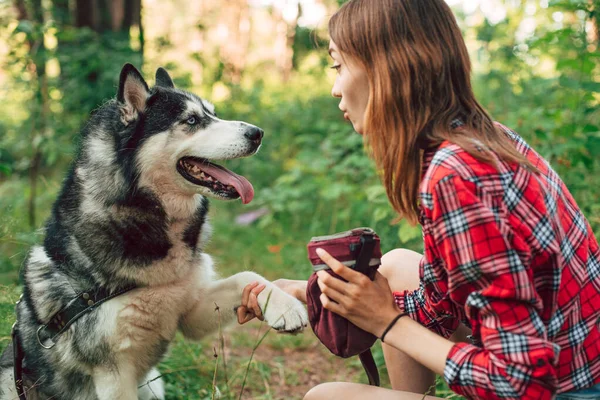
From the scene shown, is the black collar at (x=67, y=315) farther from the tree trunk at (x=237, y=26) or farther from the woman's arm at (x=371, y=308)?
the tree trunk at (x=237, y=26)

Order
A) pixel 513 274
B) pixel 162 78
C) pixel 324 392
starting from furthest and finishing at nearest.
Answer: pixel 162 78
pixel 324 392
pixel 513 274

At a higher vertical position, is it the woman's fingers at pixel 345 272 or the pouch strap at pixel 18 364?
the woman's fingers at pixel 345 272

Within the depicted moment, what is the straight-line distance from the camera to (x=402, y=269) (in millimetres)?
2076

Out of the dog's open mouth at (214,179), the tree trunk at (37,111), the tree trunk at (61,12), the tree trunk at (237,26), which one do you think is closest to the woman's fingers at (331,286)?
the dog's open mouth at (214,179)

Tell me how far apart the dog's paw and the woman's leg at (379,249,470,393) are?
363 mm

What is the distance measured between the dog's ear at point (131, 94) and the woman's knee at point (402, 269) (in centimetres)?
114

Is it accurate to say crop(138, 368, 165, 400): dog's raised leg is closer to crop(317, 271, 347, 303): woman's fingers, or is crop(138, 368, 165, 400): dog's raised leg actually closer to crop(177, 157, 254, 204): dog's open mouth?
crop(177, 157, 254, 204): dog's open mouth

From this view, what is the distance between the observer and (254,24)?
15.1 metres

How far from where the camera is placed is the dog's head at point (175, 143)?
2.17m

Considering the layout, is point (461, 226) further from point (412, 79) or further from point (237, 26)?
point (237, 26)

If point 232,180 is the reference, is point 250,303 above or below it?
below

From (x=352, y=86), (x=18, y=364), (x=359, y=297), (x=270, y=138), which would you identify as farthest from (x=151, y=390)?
(x=270, y=138)

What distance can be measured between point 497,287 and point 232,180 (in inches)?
48.8

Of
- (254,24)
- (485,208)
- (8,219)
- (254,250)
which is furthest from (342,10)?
(254,24)
